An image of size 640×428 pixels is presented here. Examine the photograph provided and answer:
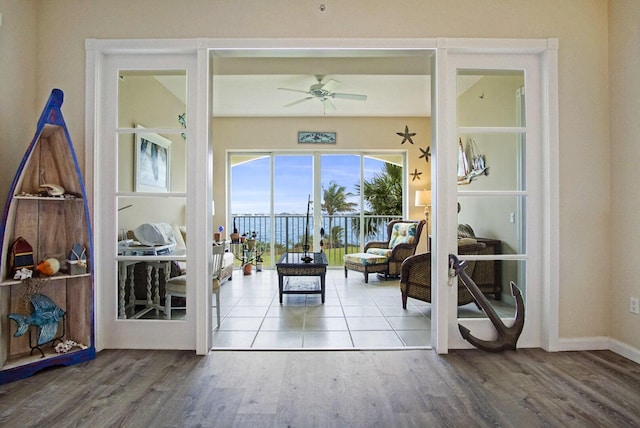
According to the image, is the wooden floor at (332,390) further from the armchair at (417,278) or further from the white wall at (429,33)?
the armchair at (417,278)

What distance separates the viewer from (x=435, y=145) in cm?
277

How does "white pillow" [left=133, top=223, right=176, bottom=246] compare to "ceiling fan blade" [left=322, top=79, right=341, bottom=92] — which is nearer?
"white pillow" [left=133, top=223, right=176, bottom=246]

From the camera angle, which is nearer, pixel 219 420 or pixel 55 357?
pixel 219 420

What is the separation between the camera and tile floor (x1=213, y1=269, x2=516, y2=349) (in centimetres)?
304

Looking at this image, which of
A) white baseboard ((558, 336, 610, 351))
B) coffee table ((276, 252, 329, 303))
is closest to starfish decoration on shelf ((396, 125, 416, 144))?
coffee table ((276, 252, 329, 303))

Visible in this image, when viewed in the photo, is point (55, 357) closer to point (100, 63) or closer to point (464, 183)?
point (100, 63)

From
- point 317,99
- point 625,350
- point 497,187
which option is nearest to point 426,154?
point 317,99

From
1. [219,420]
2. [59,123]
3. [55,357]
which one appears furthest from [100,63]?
[219,420]

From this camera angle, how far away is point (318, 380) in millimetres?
2324

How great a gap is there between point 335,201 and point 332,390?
510 cm

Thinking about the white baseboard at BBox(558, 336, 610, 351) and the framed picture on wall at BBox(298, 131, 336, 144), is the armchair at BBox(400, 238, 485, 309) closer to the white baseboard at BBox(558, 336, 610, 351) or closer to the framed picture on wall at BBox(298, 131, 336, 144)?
the white baseboard at BBox(558, 336, 610, 351)

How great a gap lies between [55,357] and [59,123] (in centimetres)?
158

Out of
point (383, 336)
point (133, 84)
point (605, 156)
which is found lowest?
point (383, 336)

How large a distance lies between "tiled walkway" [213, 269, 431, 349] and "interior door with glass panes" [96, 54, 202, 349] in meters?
0.58
